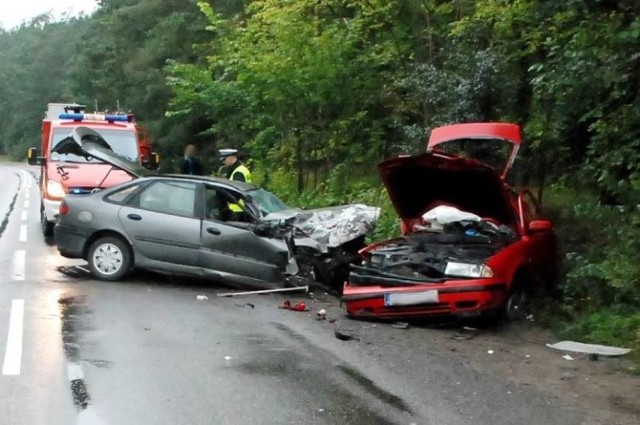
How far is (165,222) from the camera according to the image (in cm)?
1305

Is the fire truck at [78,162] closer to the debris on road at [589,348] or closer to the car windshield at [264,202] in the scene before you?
the car windshield at [264,202]

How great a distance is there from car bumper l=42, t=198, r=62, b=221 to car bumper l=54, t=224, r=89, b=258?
16.2ft

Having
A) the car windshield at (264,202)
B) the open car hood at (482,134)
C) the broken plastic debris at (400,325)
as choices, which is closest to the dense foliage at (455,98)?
the open car hood at (482,134)

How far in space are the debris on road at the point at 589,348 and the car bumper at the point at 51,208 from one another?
11079mm

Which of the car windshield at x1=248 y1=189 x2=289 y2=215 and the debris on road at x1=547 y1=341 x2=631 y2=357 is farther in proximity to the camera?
the car windshield at x1=248 y1=189 x2=289 y2=215

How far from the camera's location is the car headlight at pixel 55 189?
59.3ft

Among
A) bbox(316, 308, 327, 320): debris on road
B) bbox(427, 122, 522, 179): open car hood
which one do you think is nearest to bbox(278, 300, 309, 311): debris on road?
bbox(316, 308, 327, 320): debris on road

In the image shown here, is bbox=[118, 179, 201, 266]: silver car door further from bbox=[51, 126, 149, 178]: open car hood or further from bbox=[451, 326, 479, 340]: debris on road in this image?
bbox=[451, 326, 479, 340]: debris on road

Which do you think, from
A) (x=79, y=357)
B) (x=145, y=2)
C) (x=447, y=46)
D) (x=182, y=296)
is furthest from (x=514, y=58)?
(x=145, y=2)

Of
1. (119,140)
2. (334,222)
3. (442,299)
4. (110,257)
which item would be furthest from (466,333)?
(119,140)

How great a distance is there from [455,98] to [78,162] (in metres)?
7.83

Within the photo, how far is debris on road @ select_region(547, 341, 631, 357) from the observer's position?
9.36m

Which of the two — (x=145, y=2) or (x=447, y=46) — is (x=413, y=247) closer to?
(x=447, y=46)

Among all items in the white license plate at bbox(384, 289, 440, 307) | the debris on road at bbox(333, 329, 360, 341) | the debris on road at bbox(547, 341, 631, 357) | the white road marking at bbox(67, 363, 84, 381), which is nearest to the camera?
the white road marking at bbox(67, 363, 84, 381)
